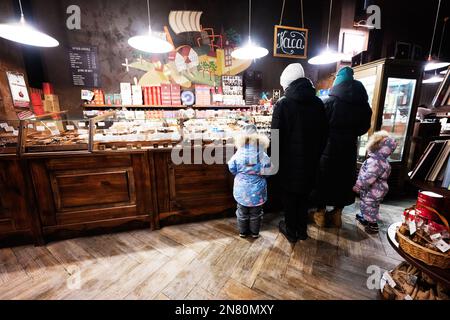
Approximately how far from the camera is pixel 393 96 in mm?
3756

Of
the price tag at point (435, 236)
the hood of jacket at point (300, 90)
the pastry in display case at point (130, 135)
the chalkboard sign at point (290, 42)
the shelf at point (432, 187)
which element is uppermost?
the chalkboard sign at point (290, 42)

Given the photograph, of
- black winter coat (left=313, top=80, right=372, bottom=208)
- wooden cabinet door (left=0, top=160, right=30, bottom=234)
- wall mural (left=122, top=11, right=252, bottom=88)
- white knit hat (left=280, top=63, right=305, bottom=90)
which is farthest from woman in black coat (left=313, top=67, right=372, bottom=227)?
wooden cabinet door (left=0, top=160, right=30, bottom=234)

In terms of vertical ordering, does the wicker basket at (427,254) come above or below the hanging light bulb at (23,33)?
below

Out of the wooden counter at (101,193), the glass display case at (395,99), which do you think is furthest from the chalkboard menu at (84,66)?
the glass display case at (395,99)

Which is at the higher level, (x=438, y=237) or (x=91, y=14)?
(x=91, y=14)

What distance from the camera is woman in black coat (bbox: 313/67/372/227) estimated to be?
2.39 metres

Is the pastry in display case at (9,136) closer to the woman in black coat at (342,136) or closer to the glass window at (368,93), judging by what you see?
the woman in black coat at (342,136)

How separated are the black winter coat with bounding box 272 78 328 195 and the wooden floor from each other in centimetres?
77

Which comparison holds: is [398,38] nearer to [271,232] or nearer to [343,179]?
[343,179]

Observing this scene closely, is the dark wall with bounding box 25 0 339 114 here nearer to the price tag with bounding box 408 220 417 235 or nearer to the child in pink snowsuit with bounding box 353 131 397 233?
the child in pink snowsuit with bounding box 353 131 397 233

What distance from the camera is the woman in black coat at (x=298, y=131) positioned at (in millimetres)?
2117

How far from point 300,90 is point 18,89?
4438 millimetres

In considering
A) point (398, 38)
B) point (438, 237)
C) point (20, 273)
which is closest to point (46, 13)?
point (20, 273)

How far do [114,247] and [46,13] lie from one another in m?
4.90
